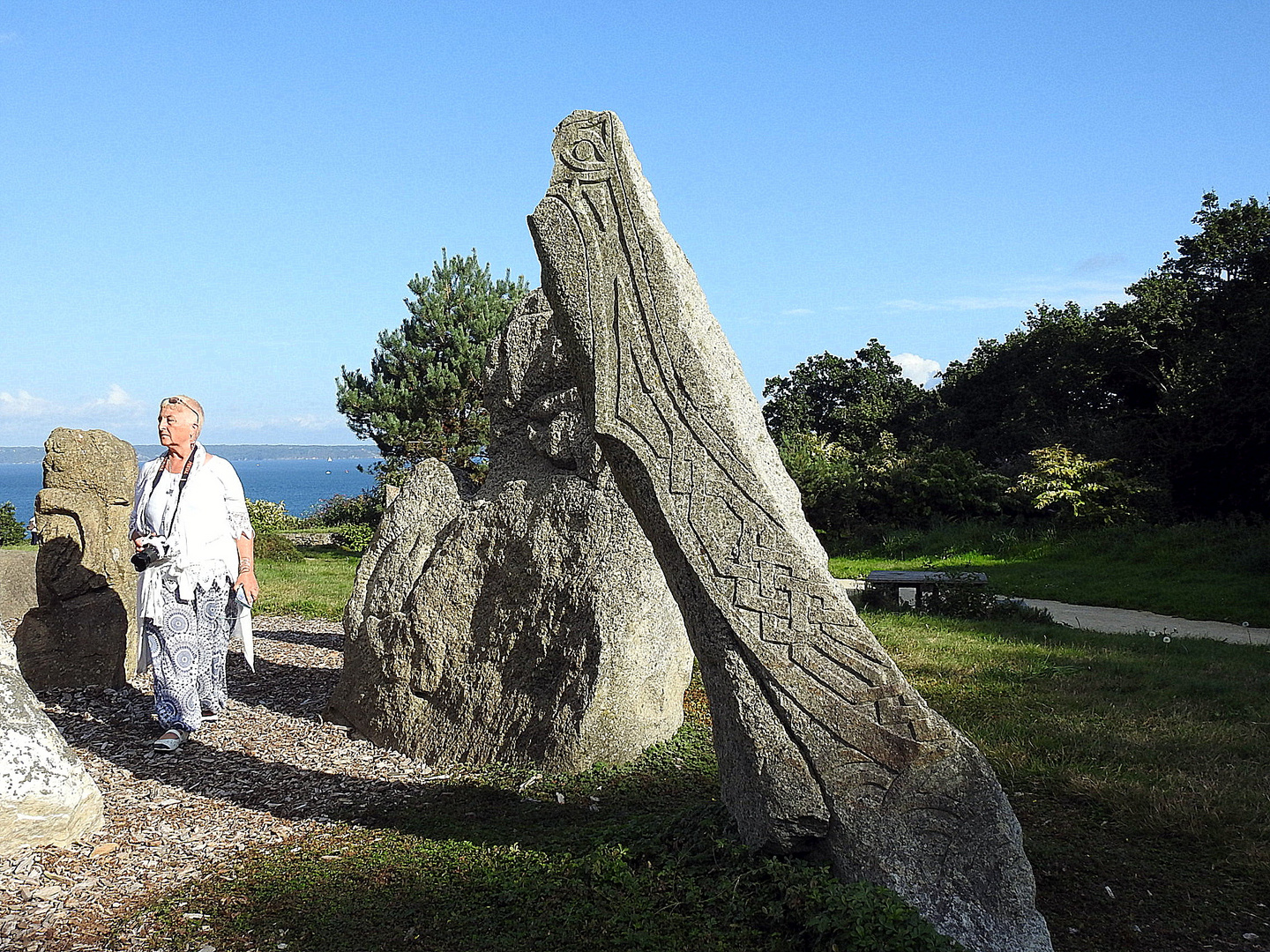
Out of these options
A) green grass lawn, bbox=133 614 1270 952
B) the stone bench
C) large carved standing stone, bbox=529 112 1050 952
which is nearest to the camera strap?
green grass lawn, bbox=133 614 1270 952

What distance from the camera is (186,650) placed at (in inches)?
248

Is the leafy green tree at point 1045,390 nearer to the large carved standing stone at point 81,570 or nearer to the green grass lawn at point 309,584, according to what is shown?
the green grass lawn at point 309,584

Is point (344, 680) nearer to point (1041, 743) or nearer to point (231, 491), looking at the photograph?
point (231, 491)

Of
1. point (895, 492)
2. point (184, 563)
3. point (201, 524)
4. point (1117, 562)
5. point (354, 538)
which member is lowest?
point (354, 538)

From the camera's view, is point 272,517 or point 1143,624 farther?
point 272,517

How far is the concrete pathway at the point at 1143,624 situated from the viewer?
10008 millimetres

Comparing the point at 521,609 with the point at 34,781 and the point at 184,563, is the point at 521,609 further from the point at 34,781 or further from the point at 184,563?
the point at 34,781

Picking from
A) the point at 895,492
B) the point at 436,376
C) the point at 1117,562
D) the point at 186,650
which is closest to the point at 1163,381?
the point at 895,492

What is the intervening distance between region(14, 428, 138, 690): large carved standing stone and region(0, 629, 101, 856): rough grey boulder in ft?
10.2

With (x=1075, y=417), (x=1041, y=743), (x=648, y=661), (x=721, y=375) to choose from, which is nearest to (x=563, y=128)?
(x=721, y=375)

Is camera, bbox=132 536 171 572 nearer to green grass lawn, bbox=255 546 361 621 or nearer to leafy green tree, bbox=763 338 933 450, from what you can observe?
green grass lawn, bbox=255 546 361 621

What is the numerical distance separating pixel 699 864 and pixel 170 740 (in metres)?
3.97

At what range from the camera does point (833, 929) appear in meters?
3.28

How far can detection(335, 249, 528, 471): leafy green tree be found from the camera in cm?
2269
